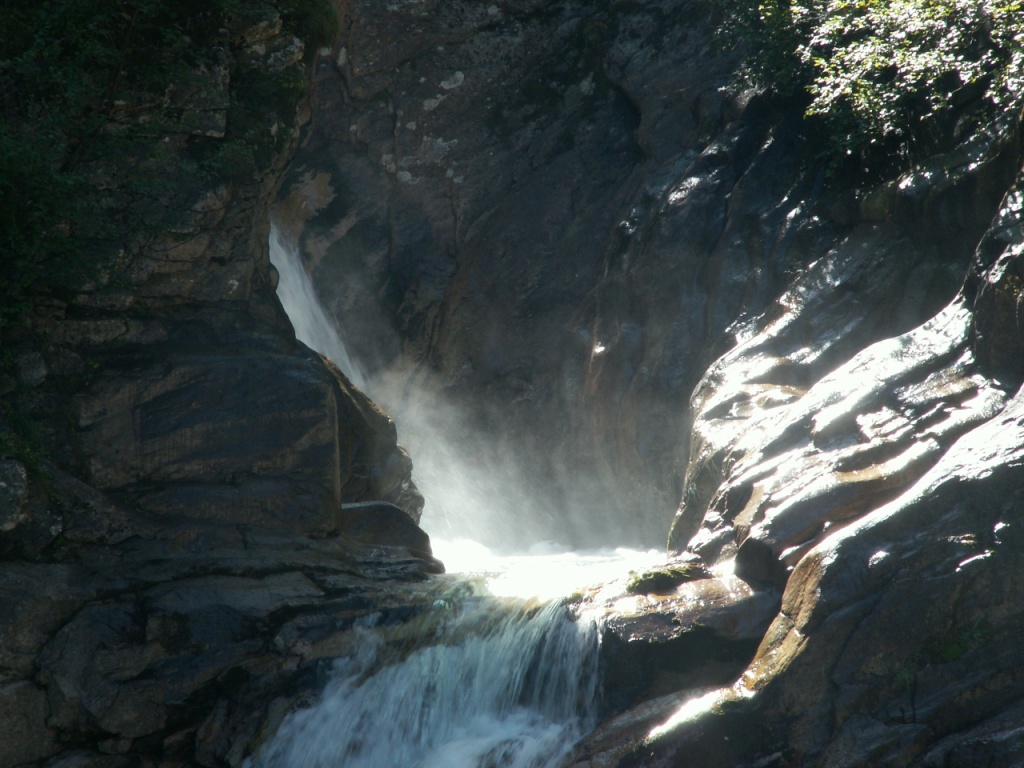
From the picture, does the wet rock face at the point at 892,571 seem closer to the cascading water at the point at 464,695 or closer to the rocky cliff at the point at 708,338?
the rocky cliff at the point at 708,338

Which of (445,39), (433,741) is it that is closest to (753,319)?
(433,741)

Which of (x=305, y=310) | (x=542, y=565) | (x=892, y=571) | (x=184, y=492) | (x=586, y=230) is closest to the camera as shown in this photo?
(x=892, y=571)

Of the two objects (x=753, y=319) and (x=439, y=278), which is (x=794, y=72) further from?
(x=439, y=278)

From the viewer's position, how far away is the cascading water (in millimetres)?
8281

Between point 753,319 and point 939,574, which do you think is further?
point 753,319

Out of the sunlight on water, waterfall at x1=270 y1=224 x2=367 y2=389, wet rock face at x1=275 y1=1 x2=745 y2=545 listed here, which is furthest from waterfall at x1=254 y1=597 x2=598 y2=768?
waterfall at x1=270 y1=224 x2=367 y2=389

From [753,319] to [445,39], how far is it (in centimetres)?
1215

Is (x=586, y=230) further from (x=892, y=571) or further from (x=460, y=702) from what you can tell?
(x=892, y=571)

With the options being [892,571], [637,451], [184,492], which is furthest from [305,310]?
[892,571]

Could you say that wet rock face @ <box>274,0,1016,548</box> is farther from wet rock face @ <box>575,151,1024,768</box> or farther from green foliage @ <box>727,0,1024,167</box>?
wet rock face @ <box>575,151,1024,768</box>

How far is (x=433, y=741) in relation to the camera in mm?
8586

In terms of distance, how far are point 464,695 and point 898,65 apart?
11133 millimetres

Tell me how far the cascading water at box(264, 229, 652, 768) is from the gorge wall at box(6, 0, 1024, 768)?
0.35 m

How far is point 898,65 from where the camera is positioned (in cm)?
1280
